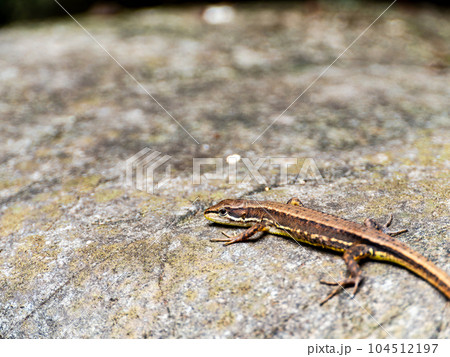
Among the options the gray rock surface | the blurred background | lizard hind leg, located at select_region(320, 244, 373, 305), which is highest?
the blurred background

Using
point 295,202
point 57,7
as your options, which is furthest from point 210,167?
point 57,7

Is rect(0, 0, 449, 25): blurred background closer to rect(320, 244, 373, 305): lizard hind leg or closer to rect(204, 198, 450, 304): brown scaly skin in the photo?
rect(204, 198, 450, 304): brown scaly skin

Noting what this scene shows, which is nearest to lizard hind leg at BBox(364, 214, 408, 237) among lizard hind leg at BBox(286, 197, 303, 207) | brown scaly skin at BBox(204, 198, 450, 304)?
brown scaly skin at BBox(204, 198, 450, 304)

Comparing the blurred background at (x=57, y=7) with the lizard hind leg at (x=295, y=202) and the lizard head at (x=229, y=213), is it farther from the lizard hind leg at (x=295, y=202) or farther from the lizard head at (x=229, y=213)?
the lizard head at (x=229, y=213)

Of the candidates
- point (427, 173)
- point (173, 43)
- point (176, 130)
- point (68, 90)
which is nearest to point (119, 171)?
point (176, 130)
